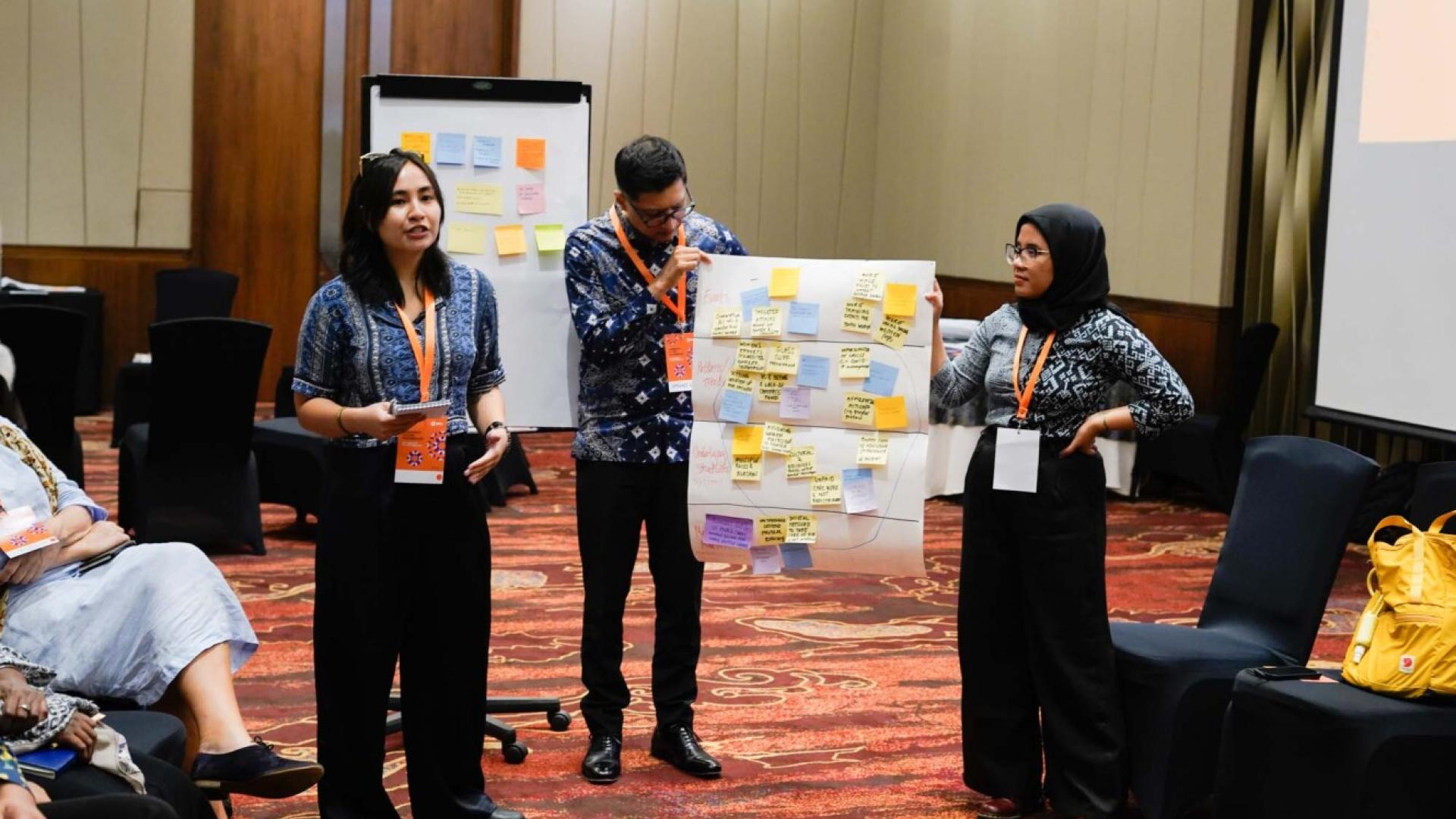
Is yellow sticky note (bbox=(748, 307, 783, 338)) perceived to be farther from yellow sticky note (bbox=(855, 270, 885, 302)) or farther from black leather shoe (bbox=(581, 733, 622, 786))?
black leather shoe (bbox=(581, 733, 622, 786))

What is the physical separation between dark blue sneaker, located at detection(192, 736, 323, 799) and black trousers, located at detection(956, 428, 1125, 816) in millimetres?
1540

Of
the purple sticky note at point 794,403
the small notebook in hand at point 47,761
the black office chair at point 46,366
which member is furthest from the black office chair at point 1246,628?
the black office chair at point 46,366

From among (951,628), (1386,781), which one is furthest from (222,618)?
(951,628)

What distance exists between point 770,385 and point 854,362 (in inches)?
8.1

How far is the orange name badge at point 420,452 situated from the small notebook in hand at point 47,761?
0.81m

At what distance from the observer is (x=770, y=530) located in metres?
3.86

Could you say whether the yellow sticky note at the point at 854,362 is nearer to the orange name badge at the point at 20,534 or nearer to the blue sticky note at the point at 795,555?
the blue sticky note at the point at 795,555

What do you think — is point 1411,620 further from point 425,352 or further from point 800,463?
point 425,352

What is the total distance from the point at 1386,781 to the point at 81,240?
30.9 ft

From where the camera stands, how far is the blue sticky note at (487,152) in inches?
186

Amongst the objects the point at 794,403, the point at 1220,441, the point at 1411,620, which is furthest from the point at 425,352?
the point at 1220,441

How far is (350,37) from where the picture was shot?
418 inches

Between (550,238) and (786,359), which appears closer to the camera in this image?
(786,359)

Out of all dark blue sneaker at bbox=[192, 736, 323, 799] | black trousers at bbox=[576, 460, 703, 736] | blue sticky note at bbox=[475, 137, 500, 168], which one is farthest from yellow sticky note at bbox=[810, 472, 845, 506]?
blue sticky note at bbox=[475, 137, 500, 168]
